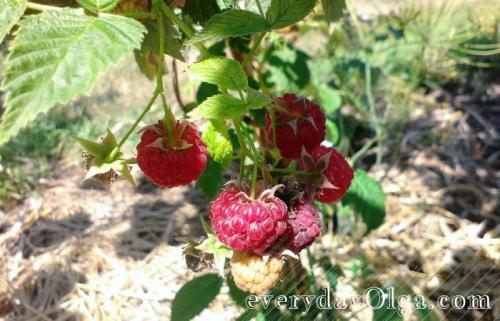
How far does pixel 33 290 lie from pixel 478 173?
49.8 inches

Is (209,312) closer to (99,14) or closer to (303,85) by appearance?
(303,85)

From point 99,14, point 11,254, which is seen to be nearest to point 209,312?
point 11,254

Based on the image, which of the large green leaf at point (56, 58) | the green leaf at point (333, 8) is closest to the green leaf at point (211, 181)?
the green leaf at point (333, 8)

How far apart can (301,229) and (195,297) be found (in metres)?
0.35

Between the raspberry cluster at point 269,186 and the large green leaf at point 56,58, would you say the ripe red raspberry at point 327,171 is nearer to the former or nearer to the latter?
the raspberry cluster at point 269,186

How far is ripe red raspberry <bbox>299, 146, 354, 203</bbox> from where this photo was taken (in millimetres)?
517

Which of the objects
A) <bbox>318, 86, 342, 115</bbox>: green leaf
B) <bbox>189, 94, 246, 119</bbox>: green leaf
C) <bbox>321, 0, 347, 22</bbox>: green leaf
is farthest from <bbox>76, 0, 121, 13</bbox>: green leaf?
<bbox>318, 86, 342, 115</bbox>: green leaf

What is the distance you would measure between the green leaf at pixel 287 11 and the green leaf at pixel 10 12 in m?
0.20

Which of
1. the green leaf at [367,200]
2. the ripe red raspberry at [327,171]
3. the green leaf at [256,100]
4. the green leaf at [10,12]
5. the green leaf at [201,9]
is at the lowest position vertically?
the green leaf at [367,200]

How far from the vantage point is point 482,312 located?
1025 millimetres

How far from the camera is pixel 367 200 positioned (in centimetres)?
96

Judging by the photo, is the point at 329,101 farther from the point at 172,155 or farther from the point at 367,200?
the point at 172,155

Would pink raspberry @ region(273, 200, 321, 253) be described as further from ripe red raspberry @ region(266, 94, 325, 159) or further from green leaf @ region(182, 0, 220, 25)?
green leaf @ region(182, 0, 220, 25)

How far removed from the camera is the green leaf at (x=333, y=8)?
681 mm
